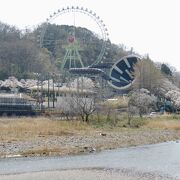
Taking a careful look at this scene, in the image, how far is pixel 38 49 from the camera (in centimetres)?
8400

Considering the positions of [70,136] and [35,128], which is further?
[35,128]

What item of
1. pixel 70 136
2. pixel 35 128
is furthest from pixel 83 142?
pixel 35 128

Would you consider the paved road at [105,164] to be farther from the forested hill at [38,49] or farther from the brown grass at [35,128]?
the forested hill at [38,49]

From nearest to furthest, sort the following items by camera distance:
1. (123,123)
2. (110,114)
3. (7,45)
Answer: (123,123)
(110,114)
(7,45)

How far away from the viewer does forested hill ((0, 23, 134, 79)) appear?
3123 inches

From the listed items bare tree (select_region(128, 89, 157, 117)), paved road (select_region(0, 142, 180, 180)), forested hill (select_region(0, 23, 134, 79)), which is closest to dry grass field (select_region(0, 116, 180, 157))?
paved road (select_region(0, 142, 180, 180))

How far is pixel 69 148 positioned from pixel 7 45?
5675 centimetres

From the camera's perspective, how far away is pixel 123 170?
19.7 m

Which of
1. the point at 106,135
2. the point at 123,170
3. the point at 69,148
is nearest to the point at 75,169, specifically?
the point at 123,170

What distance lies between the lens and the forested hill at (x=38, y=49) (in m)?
79.3

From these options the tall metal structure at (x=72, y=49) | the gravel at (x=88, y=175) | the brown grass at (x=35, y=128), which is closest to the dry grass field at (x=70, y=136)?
the brown grass at (x=35, y=128)

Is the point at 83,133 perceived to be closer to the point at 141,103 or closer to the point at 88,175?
the point at 88,175

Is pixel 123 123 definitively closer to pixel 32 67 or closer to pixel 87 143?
pixel 87 143

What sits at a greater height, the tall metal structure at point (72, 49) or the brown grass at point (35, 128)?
the tall metal structure at point (72, 49)
